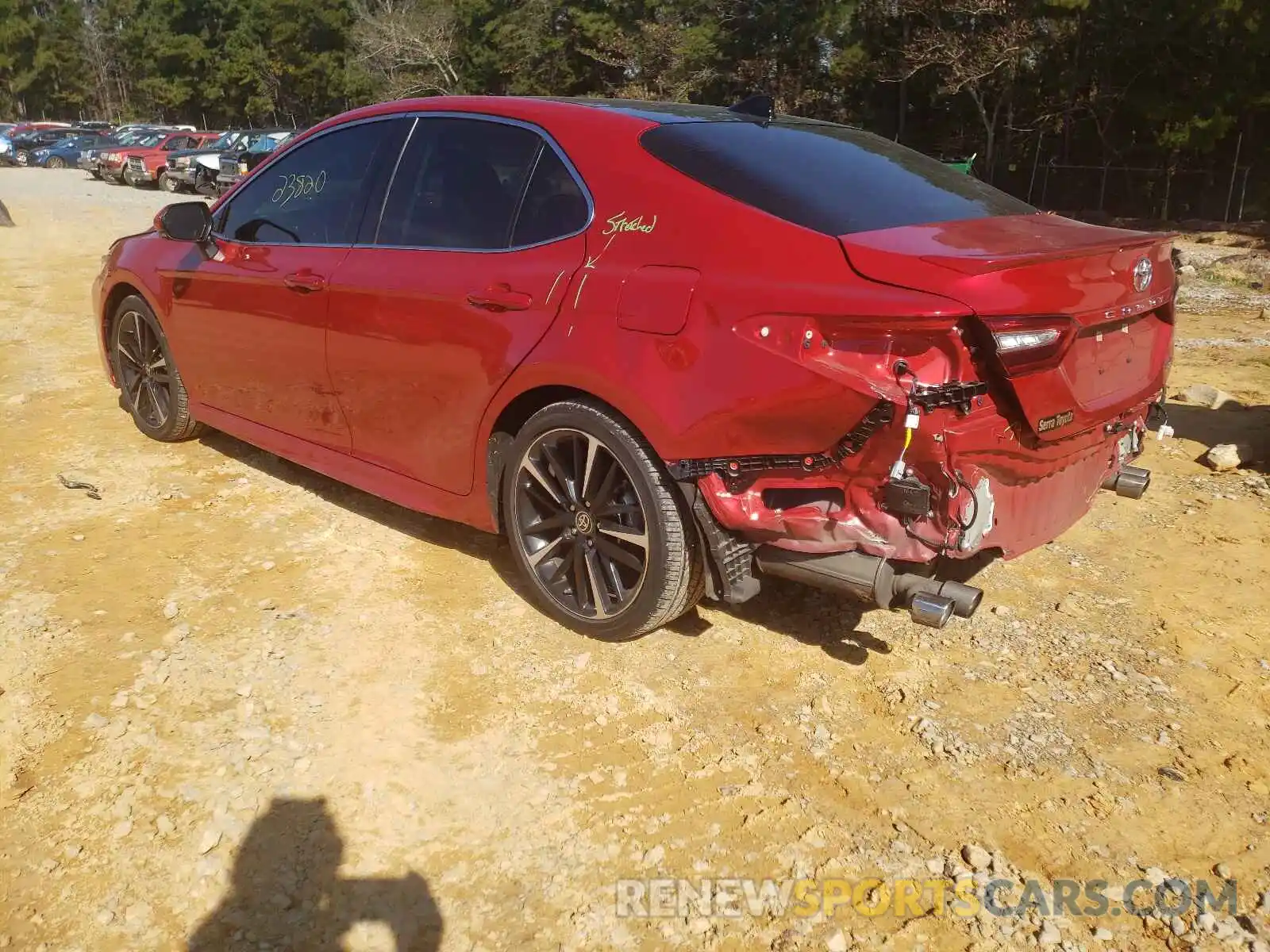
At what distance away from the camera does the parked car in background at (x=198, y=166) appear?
24.7 m

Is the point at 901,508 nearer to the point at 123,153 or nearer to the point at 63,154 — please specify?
the point at 123,153

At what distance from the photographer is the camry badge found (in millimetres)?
3104

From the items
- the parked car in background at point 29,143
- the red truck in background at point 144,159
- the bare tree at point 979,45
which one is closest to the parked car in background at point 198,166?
the red truck in background at point 144,159

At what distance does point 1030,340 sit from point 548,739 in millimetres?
1782

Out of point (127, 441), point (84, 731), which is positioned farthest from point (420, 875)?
point (127, 441)

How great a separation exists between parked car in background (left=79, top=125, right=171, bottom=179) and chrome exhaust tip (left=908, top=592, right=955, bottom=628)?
33364mm

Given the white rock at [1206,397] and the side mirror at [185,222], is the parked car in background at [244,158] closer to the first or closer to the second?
the side mirror at [185,222]

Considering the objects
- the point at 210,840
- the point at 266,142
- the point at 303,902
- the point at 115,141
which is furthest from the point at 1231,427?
the point at 115,141

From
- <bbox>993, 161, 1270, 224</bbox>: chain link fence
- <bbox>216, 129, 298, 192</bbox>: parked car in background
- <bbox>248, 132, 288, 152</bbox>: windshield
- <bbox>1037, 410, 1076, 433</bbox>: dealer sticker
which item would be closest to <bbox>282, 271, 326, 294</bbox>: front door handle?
<bbox>1037, 410, 1076, 433</bbox>: dealer sticker

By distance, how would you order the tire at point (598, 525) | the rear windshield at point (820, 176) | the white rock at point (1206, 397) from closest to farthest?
1. the rear windshield at point (820, 176)
2. the tire at point (598, 525)
3. the white rock at point (1206, 397)

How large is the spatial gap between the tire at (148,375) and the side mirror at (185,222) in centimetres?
79

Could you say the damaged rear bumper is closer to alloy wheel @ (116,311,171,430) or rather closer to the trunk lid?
the trunk lid

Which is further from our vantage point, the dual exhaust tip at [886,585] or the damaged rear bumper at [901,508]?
the dual exhaust tip at [886,585]

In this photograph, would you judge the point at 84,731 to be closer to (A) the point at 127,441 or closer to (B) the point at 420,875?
(B) the point at 420,875
